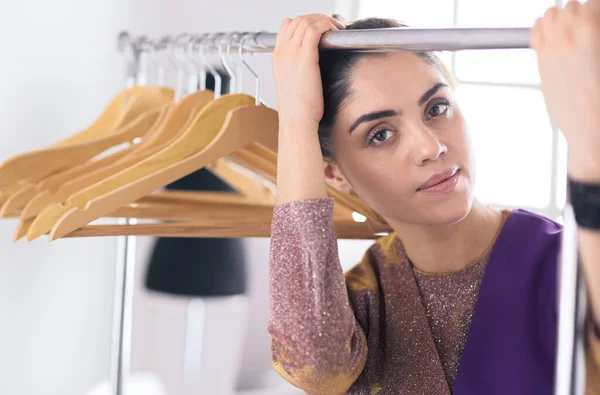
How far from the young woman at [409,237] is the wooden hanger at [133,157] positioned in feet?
0.94

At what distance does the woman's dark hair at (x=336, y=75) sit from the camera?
1.05m

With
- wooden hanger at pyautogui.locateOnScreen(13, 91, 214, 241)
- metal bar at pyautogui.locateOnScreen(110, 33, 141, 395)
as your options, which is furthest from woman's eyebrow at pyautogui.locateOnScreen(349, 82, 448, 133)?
metal bar at pyautogui.locateOnScreen(110, 33, 141, 395)

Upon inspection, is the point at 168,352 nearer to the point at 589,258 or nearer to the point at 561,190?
the point at 561,190

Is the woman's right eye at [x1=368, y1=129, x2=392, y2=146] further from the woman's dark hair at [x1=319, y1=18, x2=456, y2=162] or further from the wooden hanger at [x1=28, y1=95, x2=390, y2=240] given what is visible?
the wooden hanger at [x1=28, y1=95, x2=390, y2=240]

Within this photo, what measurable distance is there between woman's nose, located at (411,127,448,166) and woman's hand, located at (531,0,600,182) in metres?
0.31

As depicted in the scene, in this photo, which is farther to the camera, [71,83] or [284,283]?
[71,83]

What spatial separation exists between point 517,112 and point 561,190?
1.02 feet

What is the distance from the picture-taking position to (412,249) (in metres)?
1.16

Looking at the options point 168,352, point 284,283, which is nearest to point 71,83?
point 168,352

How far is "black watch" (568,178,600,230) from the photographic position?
2.13 feet

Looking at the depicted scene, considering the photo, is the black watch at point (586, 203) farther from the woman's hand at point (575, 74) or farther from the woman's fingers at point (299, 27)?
the woman's fingers at point (299, 27)

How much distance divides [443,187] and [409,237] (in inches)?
6.1

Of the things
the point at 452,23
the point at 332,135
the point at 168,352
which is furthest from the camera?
the point at 452,23

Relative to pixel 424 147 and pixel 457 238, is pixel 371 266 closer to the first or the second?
pixel 457 238
